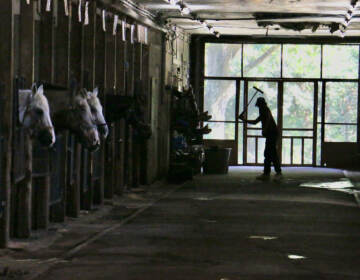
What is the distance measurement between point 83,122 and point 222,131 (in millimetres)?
17112

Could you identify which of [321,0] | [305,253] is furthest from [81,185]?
[321,0]

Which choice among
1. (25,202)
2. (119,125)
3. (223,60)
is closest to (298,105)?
(223,60)

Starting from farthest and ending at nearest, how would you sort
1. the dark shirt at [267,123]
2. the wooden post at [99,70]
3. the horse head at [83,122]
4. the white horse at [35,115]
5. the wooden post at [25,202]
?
the dark shirt at [267,123], the wooden post at [99,70], the horse head at [83,122], the wooden post at [25,202], the white horse at [35,115]

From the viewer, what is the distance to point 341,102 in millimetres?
30016

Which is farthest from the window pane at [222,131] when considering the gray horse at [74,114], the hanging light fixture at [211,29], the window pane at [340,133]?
the gray horse at [74,114]

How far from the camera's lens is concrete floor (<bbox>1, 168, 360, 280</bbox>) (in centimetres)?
975

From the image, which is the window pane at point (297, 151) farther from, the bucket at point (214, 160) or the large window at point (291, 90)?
the bucket at point (214, 160)

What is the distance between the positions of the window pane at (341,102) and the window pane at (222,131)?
285 centimetres

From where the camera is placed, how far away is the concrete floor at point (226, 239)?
32.0 feet

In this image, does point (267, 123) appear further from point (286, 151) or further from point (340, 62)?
point (340, 62)

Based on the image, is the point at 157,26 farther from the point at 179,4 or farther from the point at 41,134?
the point at 41,134

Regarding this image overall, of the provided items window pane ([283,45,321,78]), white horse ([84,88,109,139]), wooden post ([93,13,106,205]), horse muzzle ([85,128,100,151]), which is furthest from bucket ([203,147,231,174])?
horse muzzle ([85,128,100,151])

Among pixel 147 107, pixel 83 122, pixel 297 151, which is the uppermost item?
pixel 147 107

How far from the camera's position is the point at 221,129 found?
30312mm
